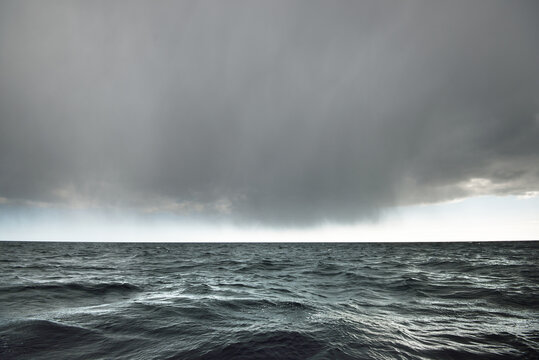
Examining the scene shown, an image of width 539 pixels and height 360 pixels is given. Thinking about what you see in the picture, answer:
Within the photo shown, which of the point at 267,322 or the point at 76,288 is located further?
the point at 76,288

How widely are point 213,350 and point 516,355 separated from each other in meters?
7.86

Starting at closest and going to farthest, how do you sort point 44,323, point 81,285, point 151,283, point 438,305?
point 44,323 < point 438,305 < point 81,285 < point 151,283

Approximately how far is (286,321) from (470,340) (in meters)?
5.65

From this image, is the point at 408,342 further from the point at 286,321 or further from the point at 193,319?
the point at 193,319

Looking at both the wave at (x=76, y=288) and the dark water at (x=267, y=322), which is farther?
the wave at (x=76, y=288)

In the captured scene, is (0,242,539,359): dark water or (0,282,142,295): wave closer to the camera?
(0,242,539,359): dark water

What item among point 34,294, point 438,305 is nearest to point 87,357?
point 34,294

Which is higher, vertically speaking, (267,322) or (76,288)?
(76,288)

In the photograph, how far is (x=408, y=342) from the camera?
7.43 m

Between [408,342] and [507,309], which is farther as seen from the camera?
[507,309]

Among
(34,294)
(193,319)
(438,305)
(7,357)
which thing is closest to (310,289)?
(438,305)

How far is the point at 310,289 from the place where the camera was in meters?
16.2

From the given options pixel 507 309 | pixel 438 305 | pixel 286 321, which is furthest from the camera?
pixel 438 305

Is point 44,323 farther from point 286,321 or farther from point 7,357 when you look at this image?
point 286,321
